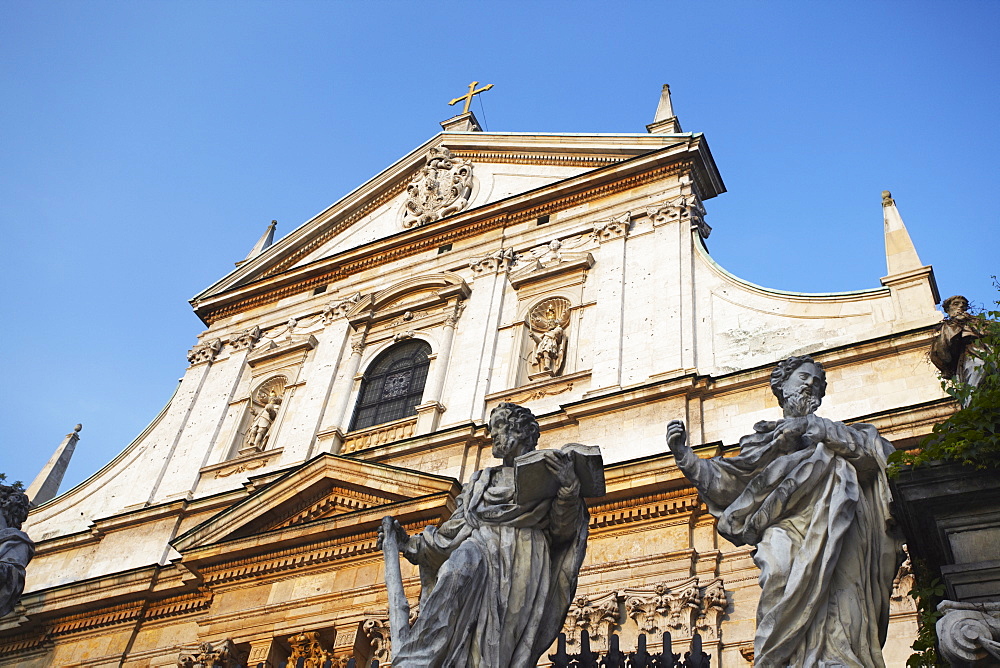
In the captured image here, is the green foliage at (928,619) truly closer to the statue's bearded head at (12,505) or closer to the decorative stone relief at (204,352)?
the statue's bearded head at (12,505)

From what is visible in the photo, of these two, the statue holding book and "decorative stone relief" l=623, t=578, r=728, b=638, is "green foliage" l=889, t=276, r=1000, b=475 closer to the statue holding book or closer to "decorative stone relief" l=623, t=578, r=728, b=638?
the statue holding book

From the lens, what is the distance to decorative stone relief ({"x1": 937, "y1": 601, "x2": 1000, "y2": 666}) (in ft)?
12.5

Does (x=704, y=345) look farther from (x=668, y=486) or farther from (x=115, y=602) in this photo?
(x=115, y=602)

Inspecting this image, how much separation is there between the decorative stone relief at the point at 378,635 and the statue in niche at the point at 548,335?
4.09 m

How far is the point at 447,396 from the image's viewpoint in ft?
48.2

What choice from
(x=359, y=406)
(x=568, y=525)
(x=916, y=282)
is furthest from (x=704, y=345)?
(x=568, y=525)

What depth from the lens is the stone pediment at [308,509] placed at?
41.6 feet

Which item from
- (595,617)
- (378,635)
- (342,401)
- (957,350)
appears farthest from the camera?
(342,401)

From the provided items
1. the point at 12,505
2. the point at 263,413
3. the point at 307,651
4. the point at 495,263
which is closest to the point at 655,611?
the point at 307,651

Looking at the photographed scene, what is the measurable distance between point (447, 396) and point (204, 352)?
5900 millimetres

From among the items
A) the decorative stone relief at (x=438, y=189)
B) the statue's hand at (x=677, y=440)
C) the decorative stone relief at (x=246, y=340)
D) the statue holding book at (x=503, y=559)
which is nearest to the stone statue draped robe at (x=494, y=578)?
the statue holding book at (x=503, y=559)

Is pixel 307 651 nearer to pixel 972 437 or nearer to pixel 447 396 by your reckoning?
pixel 447 396

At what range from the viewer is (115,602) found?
46.1ft

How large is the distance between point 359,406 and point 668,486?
601 cm
